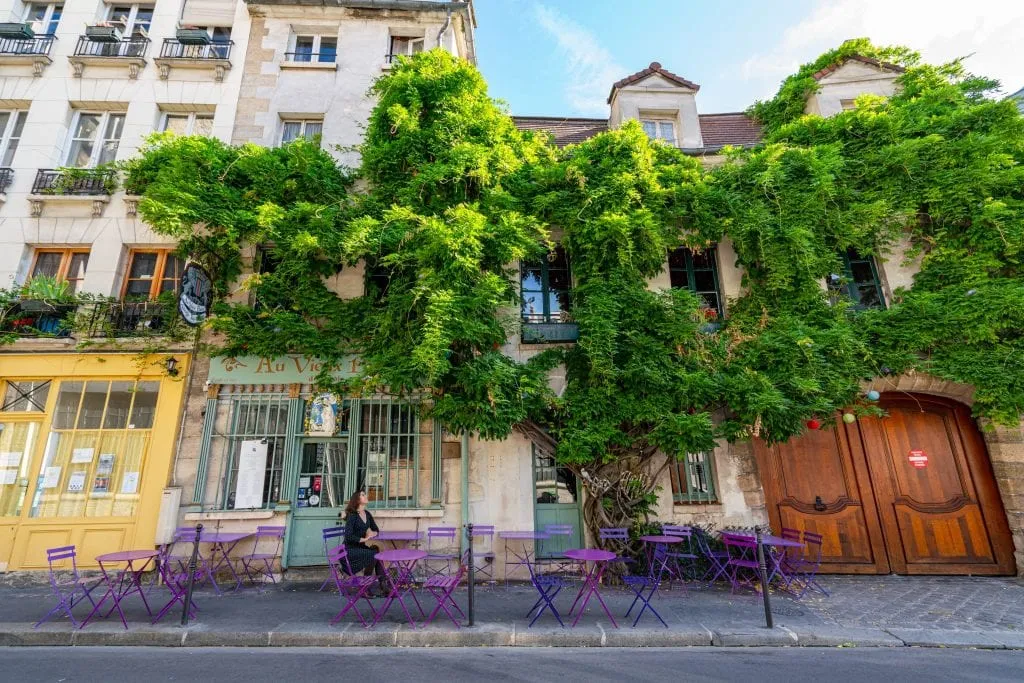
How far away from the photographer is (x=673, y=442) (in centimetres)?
652

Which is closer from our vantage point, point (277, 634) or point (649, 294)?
point (277, 634)

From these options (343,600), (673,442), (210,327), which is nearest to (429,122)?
(210,327)

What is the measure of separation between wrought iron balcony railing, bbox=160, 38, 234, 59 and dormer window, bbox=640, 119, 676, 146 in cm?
943

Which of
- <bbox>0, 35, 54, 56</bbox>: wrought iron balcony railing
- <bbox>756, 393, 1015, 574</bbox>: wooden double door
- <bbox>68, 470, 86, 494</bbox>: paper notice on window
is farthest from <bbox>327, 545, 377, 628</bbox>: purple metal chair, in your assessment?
<bbox>0, 35, 54, 56</bbox>: wrought iron balcony railing

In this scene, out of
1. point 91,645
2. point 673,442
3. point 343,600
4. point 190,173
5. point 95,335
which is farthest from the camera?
point 95,335

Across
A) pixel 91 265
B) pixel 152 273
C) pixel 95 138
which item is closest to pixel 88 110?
pixel 95 138

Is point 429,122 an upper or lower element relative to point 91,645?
upper

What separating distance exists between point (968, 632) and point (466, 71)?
10.4 m

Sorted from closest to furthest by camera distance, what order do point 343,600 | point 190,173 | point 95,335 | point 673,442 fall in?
point 343,600 → point 673,442 → point 190,173 → point 95,335

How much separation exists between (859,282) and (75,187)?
50.2 ft

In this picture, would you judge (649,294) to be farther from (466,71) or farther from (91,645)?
(91,645)

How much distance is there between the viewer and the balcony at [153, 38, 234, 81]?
9470 millimetres

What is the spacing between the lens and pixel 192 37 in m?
9.70

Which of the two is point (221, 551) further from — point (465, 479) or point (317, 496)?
point (465, 479)
